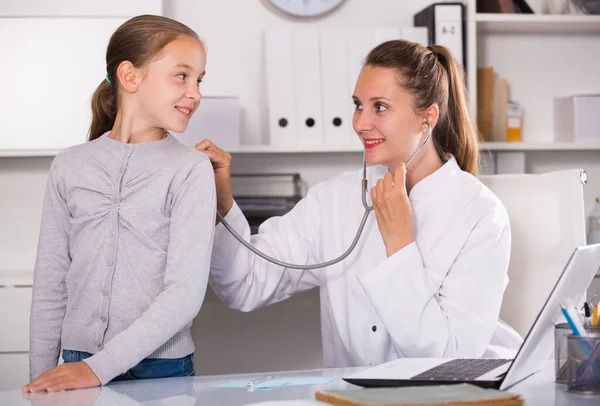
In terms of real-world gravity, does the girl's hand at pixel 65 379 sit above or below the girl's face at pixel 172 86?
below

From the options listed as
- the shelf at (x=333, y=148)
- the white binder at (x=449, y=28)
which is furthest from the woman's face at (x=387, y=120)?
the white binder at (x=449, y=28)

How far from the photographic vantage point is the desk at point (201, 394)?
1012 mm

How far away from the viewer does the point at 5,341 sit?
2361 mm

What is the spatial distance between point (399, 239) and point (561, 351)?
0.49m

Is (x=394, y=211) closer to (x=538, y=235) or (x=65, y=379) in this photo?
(x=538, y=235)

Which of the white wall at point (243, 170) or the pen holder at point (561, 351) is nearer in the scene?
the pen holder at point (561, 351)

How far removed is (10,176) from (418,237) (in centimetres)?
167

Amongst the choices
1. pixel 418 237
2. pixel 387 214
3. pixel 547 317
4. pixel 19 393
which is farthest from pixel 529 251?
pixel 19 393

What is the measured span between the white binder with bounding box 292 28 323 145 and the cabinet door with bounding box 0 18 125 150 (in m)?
0.58

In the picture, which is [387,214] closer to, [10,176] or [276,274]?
[276,274]

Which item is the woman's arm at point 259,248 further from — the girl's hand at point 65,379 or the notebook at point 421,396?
the notebook at point 421,396

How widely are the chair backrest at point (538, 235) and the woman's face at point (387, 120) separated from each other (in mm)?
298

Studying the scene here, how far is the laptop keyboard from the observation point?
40.7 inches

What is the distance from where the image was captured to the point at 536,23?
2.80 metres
